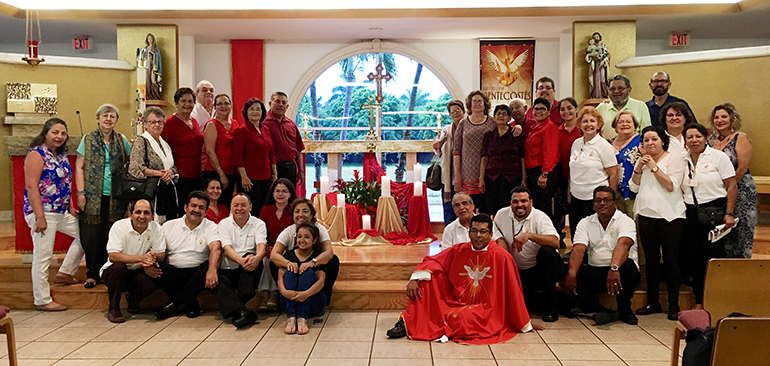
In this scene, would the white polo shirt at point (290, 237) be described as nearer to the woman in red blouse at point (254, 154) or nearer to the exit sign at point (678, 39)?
the woman in red blouse at point (254, 154)

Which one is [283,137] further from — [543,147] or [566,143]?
[566,143]

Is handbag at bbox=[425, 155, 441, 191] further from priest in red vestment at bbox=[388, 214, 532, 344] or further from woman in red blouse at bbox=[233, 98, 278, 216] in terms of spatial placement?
priest in red vestment at bbox=[388, 214, 532, 344]

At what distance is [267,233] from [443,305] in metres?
1.42

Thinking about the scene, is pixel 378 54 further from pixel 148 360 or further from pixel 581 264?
pixel 148 360

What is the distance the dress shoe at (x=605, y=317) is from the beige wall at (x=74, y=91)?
6494mm

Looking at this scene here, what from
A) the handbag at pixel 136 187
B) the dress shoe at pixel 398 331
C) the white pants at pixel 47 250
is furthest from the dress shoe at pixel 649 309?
the white pants at pixel 47 250

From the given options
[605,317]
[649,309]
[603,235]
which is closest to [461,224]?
[603,235]

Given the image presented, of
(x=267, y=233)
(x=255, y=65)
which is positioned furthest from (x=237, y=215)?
(x=255, y=65)

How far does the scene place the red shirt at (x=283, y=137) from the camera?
477 centimetres

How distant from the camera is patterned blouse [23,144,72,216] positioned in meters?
4.14

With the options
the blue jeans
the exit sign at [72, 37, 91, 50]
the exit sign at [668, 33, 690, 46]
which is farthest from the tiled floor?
the exit sign at [72, 37, 91, 50]

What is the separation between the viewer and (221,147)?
453 centimetres

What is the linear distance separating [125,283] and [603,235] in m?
3.18

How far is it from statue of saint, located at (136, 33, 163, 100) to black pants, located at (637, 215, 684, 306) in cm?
622
